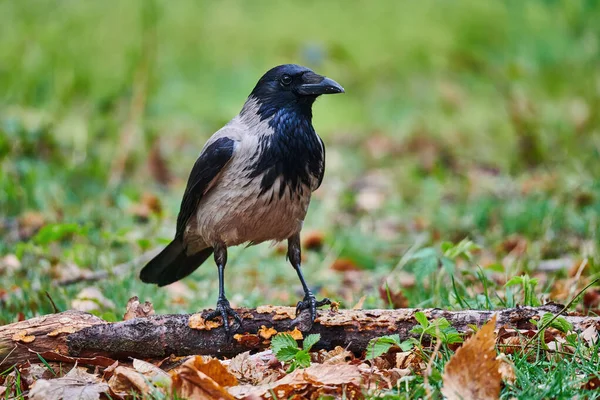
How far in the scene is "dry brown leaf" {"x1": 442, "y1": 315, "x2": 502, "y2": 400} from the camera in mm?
2312

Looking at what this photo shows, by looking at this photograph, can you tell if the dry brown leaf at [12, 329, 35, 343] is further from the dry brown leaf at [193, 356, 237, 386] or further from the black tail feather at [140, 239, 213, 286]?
the black tail feather at [140, 239, 213, 286]

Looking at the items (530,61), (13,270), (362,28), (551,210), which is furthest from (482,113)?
(13,270)

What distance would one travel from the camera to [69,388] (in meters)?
2.59

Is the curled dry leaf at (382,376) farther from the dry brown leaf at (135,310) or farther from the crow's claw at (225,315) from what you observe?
the dry brown leaf at (135,310)

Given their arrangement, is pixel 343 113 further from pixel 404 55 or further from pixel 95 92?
pixel 95 92

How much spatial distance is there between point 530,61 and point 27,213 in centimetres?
624

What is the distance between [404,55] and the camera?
38.0ft

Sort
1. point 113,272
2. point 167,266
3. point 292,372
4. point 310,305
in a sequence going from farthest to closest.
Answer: point 113,272, point 167,266, point 310,305, point 292,372

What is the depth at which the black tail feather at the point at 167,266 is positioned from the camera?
156 inches

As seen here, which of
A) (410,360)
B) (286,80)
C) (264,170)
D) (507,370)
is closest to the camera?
(507,370)

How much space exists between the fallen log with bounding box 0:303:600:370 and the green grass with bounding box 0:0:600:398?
314 mm

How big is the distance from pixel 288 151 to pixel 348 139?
6.92 meters

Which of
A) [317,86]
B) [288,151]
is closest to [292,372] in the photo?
[288,151]

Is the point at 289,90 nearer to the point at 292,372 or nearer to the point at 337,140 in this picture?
the point at 292,372
